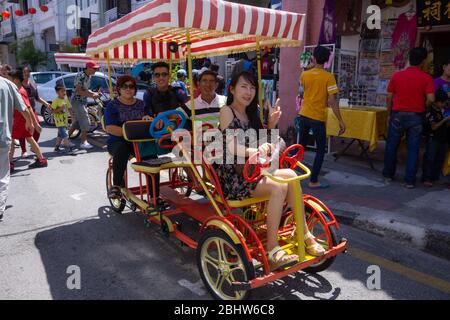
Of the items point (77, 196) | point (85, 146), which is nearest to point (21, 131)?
point (85, 146)

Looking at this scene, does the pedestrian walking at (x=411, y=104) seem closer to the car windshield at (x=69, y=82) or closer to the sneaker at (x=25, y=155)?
the sneaker at (x=25, y=155)

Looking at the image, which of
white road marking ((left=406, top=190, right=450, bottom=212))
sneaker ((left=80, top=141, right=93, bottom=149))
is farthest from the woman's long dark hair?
sneaker ((left=80, top=141, right=93, bottom=149))

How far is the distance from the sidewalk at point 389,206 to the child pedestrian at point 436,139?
20 centimetres

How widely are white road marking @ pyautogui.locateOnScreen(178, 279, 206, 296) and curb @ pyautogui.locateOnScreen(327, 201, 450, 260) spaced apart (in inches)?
85.2

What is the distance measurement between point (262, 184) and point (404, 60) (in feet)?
19.6

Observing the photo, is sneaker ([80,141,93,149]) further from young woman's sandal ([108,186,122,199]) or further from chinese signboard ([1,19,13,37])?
chinese signboard ([1,19,13,37])

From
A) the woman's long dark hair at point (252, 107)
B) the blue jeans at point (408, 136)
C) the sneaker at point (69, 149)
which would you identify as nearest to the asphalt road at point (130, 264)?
the woman's long dark hair at point (252, 107)

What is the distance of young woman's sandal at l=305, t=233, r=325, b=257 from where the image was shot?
2.98 metres

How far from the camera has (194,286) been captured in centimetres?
324

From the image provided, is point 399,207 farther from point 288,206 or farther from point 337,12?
point 337,12

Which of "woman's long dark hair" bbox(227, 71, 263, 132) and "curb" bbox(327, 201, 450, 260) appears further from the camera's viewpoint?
"curb" bbox(327, 201, 450, 260)

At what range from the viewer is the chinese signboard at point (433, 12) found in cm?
646

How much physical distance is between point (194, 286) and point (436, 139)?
14.1ft

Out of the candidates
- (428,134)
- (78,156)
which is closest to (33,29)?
(78,156)
